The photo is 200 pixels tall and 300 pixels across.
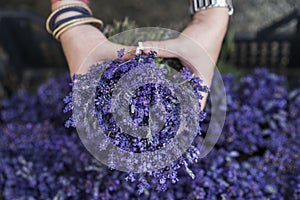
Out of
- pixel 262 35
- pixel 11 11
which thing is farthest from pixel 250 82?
pixel 11 11

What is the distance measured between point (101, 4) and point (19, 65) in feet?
2.12

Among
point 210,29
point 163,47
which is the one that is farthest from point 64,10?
point 210,29

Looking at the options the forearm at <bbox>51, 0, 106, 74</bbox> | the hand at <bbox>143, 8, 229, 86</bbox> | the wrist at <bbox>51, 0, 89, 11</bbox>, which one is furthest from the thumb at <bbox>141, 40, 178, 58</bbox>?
the wrist at <bbox>51, 0, 89, 11</bbox>

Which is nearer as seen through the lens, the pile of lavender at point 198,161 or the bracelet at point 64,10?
the bracelet at point 64,10

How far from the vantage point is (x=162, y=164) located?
2.69ft

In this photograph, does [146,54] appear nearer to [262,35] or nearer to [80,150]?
[80,150]

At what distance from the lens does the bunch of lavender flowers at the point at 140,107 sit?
0.79 m

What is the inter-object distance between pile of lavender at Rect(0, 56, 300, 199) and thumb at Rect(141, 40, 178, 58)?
324 millimetres

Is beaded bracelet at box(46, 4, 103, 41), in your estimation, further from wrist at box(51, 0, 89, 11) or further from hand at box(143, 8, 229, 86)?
hand at box(143, 8, 229, 86)

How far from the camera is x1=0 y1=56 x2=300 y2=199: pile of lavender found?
114 cm

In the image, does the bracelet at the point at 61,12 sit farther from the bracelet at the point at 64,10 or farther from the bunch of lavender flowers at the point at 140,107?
the bunch of lavender flowers at the point at 140,107

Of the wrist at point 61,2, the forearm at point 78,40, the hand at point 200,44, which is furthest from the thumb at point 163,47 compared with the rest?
the wrist at point 61,2

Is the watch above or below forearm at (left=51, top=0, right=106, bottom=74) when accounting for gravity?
above

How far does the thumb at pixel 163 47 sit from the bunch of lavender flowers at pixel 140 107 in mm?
74
